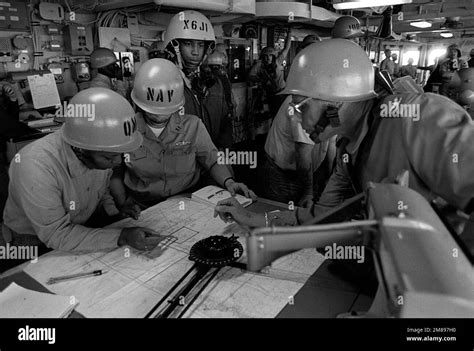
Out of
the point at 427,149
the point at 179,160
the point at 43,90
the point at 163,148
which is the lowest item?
the point at 179,160

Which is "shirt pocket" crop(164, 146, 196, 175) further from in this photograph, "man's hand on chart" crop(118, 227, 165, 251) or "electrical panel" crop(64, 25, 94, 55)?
"electrical panel" crop(64, 25, 94, 55)

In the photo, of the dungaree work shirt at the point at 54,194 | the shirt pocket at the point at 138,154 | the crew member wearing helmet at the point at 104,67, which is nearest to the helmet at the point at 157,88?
the shirt pocket at the point at 138,154

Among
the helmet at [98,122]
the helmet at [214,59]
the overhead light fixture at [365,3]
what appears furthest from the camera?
the helmet at [214,59]

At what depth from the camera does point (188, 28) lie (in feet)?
11.2

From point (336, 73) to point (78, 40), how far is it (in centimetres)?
400

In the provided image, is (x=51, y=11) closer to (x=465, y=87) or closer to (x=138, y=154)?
(x=138, y=154)

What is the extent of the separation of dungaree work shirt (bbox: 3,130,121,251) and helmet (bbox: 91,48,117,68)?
2.74 m

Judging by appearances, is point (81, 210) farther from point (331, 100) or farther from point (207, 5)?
point (207, 5)

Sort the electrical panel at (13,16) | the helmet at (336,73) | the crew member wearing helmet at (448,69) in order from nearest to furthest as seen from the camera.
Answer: the helmet at (336,73) → the electrical panel at (13,16) → the crew member wearing helmet at (448,69)

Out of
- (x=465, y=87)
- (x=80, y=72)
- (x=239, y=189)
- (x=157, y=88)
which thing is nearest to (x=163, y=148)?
(x=157, y=88)

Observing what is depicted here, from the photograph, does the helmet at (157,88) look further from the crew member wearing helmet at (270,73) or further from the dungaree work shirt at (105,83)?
the crew member wearing helmet at (270,73)

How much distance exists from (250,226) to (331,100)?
2.64 ft

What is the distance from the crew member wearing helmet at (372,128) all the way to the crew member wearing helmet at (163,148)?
0.81 m

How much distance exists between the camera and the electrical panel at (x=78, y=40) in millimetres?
4352
